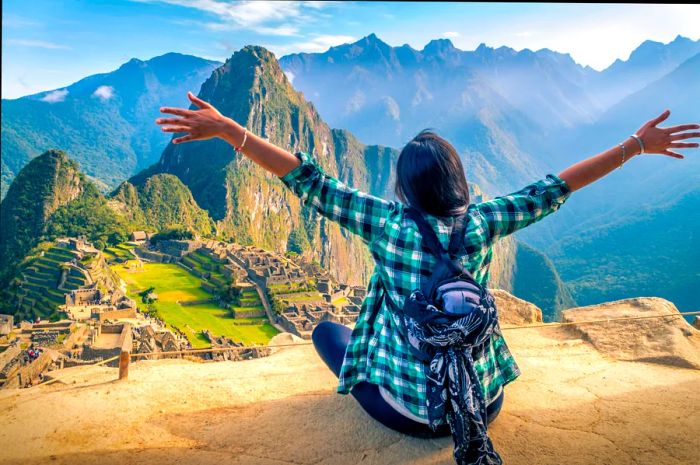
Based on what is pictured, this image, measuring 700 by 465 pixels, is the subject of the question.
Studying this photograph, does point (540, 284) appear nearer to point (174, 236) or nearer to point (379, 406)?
point (174, 236)

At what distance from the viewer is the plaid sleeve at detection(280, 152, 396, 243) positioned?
1.69 m

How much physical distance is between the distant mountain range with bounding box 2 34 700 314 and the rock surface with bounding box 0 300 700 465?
4537 centimetres

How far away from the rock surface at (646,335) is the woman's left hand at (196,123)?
9.12 ft

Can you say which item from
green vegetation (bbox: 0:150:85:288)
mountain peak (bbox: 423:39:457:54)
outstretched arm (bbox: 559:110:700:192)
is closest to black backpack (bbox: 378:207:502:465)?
outstretched arm (bbox: 559:110:700:192)

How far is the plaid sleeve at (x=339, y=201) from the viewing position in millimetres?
1694

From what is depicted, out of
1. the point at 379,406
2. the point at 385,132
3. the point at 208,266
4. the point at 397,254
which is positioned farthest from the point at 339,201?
Answer: the point at 385,132

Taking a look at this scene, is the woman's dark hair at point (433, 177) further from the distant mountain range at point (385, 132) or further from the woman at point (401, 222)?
the distant mountain range at point (385, 132)

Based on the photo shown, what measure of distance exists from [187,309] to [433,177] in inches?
970

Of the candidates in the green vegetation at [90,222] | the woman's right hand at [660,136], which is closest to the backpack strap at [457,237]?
the woman's right hand at [660,136]

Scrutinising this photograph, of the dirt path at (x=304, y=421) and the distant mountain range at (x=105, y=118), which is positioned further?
the distant mountain range at (x=105, y=118)

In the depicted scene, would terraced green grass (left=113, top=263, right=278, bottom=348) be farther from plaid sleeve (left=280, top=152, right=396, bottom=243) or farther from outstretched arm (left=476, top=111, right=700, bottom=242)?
outstretched arm (left=476, top=111, right=700, bottom=242)

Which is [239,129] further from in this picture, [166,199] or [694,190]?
[694,190]

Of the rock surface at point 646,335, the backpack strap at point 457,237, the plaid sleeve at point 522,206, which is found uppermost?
the plaid sleeve at point 522,206

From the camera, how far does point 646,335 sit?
3420mm
